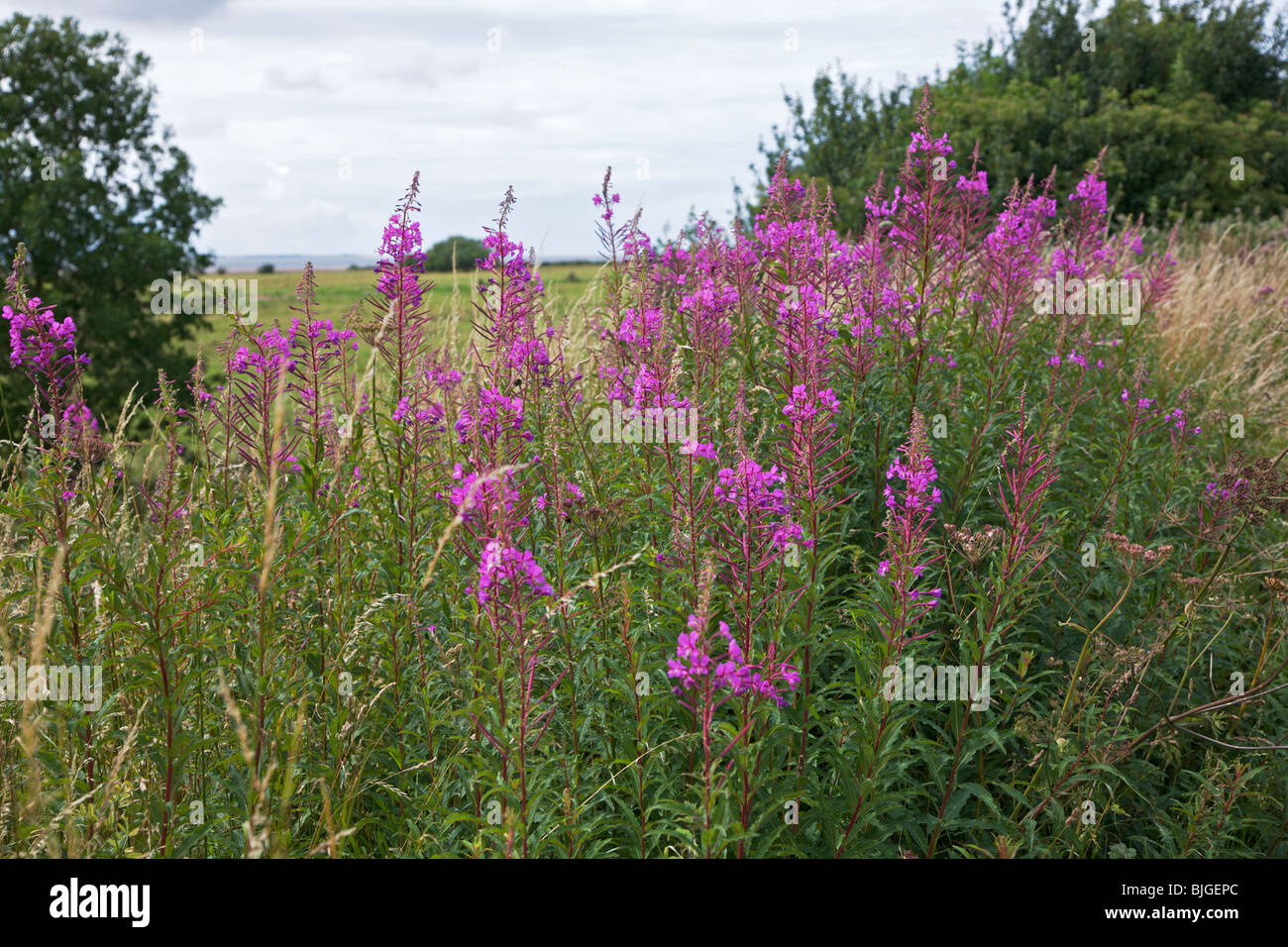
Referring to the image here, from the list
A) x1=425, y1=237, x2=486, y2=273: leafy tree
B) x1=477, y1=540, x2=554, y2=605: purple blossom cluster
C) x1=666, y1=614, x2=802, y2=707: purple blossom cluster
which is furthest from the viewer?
x1=425, y1=237, x2=486, y2=273: leafy tree

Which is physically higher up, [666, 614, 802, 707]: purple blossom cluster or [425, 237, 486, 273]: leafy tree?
[425, 237, 486, 273]: leafy tree

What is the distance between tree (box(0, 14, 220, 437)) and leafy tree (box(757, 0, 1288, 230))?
1501 centimetres

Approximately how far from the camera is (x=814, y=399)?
10.3ft

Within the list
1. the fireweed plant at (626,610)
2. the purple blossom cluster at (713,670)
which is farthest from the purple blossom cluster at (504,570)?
the purple blossom cluster at (713,670)

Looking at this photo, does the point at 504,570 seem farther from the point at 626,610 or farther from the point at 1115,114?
the point at 1115,114

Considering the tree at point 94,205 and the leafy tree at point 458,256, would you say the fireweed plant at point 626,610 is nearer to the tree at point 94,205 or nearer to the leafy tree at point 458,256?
the leafy tree at point 458,256

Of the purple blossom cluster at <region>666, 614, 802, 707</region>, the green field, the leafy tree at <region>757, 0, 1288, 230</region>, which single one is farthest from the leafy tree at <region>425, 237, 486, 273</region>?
the leafy tree at <region>757, 0, 1288, 230</region>

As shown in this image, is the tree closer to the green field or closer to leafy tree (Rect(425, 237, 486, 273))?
the green field

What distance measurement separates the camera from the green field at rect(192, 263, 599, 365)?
4.42 metres

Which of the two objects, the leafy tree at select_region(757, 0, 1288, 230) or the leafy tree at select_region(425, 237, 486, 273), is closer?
the leafy tree at select_region(425, 237, 486, 273)

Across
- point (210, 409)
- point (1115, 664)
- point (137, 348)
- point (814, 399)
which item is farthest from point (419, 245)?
point (137, 348)

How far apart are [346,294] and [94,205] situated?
15357 millimetres

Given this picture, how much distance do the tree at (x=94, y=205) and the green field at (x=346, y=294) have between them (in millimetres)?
1298
